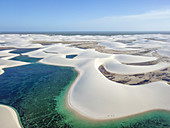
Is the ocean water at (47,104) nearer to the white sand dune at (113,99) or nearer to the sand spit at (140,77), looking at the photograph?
the white sand dune at (113,99)

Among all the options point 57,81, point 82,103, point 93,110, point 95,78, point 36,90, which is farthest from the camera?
point 57,81

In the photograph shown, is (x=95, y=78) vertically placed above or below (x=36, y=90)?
above

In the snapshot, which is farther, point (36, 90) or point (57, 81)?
point (57, 81)

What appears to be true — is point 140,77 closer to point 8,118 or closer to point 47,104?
point 47,104

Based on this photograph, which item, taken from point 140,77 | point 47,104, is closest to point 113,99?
point 47,104

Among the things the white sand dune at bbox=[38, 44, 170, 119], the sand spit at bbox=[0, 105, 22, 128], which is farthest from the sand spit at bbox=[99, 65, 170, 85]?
the sand spit at bbox=[0, 105, 22, 128]

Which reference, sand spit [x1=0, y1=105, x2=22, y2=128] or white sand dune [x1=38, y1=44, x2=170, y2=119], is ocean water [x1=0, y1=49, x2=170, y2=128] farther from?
white sand dune [x1=38, y1=44, x2=170, y2=119]

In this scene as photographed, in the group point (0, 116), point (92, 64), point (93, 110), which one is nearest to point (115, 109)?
point (93, 110)

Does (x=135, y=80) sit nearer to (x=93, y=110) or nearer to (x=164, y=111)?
(x=164, y=111)
